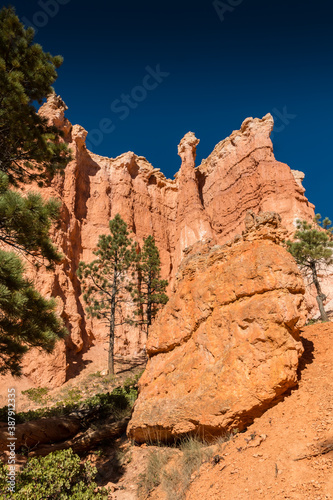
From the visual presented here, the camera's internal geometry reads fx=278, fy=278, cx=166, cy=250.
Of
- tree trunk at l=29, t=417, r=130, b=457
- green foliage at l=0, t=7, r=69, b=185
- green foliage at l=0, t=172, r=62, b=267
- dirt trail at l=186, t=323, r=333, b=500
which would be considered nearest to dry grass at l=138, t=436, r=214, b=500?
dirt trail at l=186, t=323, r=333, b=500

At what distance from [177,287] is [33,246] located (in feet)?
13.1

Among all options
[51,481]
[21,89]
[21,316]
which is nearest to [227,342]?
[51,481]

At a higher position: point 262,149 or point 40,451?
point 262,149

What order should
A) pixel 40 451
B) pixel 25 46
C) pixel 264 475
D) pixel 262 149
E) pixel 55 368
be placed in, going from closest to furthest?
1. pixel 264 475
2. pixel 40 451
3. pixel 25 46
4. pixel 55 368
5. pixel 262 149

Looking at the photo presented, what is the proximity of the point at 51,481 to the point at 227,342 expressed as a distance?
378 centimetres

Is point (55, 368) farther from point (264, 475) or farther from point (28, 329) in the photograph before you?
point (264, 475)

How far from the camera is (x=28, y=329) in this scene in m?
6.73

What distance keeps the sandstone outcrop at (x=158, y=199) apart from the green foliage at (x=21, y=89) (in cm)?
1499

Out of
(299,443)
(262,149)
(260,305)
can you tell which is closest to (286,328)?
(260,305)

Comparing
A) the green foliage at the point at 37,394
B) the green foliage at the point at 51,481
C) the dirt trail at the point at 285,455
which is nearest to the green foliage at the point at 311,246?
the dirt trail at the point at 285,455

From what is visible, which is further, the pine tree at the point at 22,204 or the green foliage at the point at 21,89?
the green foliage at the point at 21,89

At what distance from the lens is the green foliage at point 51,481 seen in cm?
393

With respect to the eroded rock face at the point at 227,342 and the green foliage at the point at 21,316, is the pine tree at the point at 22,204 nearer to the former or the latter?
the green foliage at the point at 21,316

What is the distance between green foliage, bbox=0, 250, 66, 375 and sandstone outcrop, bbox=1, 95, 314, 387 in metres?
14.5
